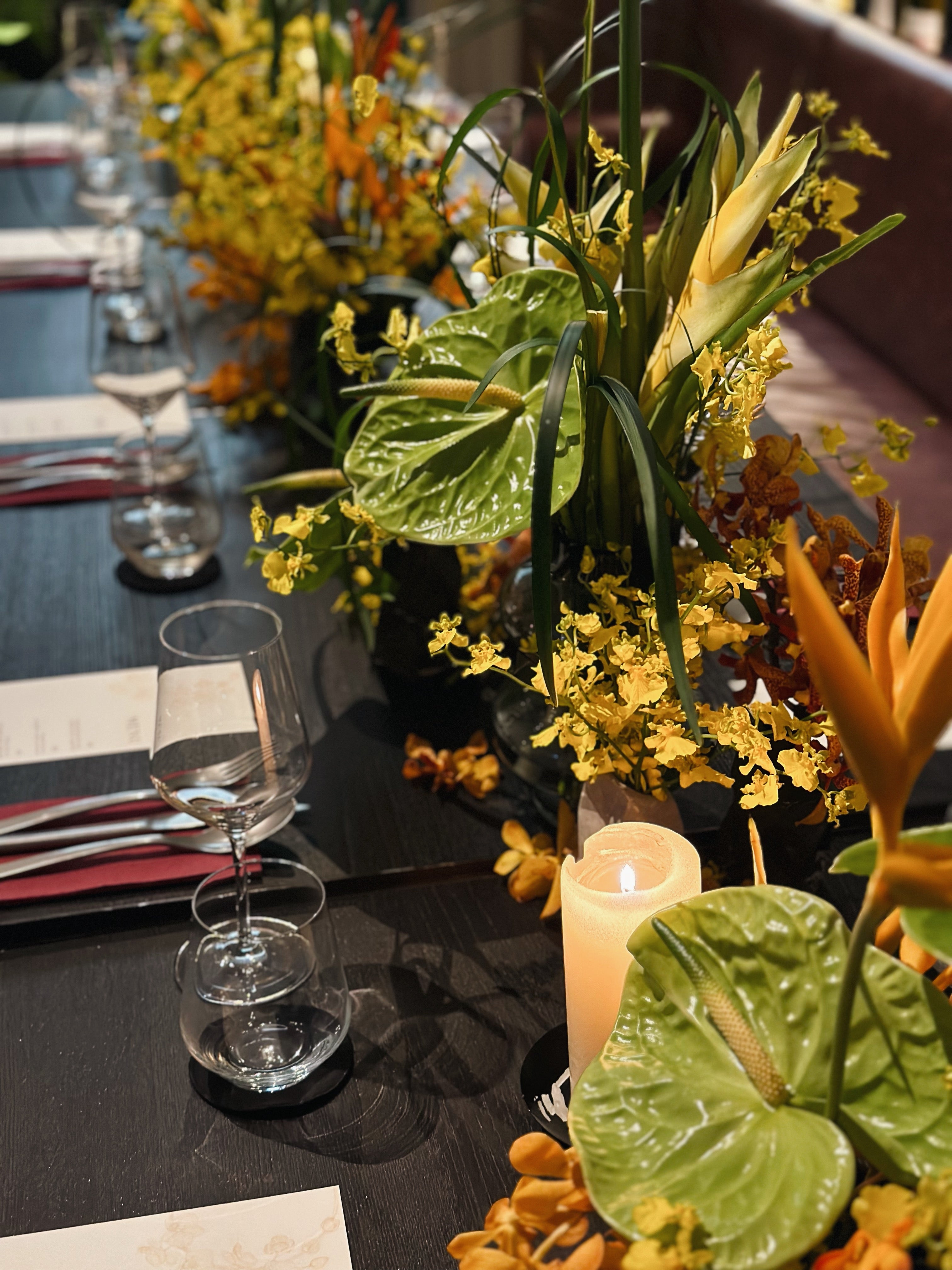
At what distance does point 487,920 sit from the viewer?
0.85m

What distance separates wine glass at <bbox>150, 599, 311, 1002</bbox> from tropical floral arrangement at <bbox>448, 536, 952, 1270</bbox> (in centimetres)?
27

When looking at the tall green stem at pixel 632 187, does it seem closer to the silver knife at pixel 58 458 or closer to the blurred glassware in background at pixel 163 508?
the blurred glassware in background at pixel 163 508

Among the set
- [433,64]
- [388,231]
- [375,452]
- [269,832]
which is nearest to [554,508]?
[375,452]

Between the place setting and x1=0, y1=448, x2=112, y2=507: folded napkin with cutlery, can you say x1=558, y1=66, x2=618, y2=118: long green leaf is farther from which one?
x1=0, y1=448, x2=112, y2=507: folded napkin with cutlery

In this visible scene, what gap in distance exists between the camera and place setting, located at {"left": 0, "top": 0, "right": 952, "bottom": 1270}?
0.48 metres

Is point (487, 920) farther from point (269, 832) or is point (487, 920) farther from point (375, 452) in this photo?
point (375, 452)

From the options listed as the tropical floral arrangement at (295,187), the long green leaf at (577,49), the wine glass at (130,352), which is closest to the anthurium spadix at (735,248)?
the long green leaf at (577,49)

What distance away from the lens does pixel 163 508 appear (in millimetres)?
1311

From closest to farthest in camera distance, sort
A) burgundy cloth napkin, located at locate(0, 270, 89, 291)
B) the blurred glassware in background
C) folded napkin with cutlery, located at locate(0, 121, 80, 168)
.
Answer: the blurred glassware in background, burgundy cloth napkin, located at locate(0, 270, 89, 291), folded napkin with cutlery, located at locate(0, 121, 80, 168)

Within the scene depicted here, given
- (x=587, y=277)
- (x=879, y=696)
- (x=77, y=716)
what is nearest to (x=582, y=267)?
(x=587, y=277)

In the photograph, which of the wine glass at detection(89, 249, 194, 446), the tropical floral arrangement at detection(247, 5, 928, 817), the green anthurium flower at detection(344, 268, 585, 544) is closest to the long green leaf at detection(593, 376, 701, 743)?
the tropical floral arrangement at detection(247, 5, 928, 817)

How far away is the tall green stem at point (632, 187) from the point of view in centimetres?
67

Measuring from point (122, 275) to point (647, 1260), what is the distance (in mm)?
1283

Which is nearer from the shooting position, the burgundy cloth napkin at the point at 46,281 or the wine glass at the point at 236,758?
the wine glass at the point at 236,758
